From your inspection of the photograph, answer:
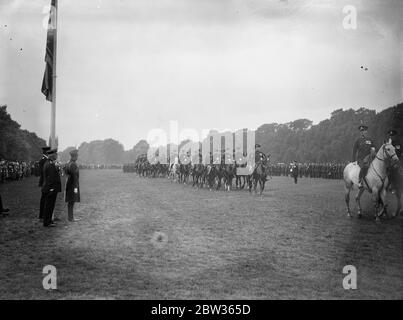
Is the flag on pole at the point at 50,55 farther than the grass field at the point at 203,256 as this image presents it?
Yes

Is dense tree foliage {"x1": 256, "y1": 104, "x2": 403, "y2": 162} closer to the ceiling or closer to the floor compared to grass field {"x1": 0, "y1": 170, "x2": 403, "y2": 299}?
closer to the ceiling

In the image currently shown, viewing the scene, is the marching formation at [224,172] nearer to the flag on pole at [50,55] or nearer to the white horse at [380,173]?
the white horse at [380,173]

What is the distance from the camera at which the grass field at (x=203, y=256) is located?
5387 mm

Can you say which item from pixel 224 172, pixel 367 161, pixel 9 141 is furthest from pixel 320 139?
pixel 367 161

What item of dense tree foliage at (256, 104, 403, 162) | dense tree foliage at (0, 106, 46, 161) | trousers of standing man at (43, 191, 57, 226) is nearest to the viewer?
trousers of standing man at (43, 191, 57, 226)

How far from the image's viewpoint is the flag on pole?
1045 cm

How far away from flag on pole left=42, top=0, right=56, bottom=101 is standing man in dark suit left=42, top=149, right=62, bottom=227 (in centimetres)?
174

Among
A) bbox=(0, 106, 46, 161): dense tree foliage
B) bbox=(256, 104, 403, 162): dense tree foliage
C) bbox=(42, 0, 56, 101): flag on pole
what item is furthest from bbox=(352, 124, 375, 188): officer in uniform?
bbox=(256, 104, 403, 162): dense tree foliage

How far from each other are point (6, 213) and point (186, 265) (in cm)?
817

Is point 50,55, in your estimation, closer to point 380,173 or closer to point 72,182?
point 72,182

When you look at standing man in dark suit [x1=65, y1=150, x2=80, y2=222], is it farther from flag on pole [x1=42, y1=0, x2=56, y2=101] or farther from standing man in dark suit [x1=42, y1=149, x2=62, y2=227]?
flag on pole [x1=42, y1=0, x2=56, y2=101]

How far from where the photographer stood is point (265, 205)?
48.6 feet

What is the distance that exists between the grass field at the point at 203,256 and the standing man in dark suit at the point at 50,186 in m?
0.42

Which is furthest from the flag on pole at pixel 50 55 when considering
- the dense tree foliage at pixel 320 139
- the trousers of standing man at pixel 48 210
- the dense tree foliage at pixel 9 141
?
the dense tree foliage at pixel 320 139
